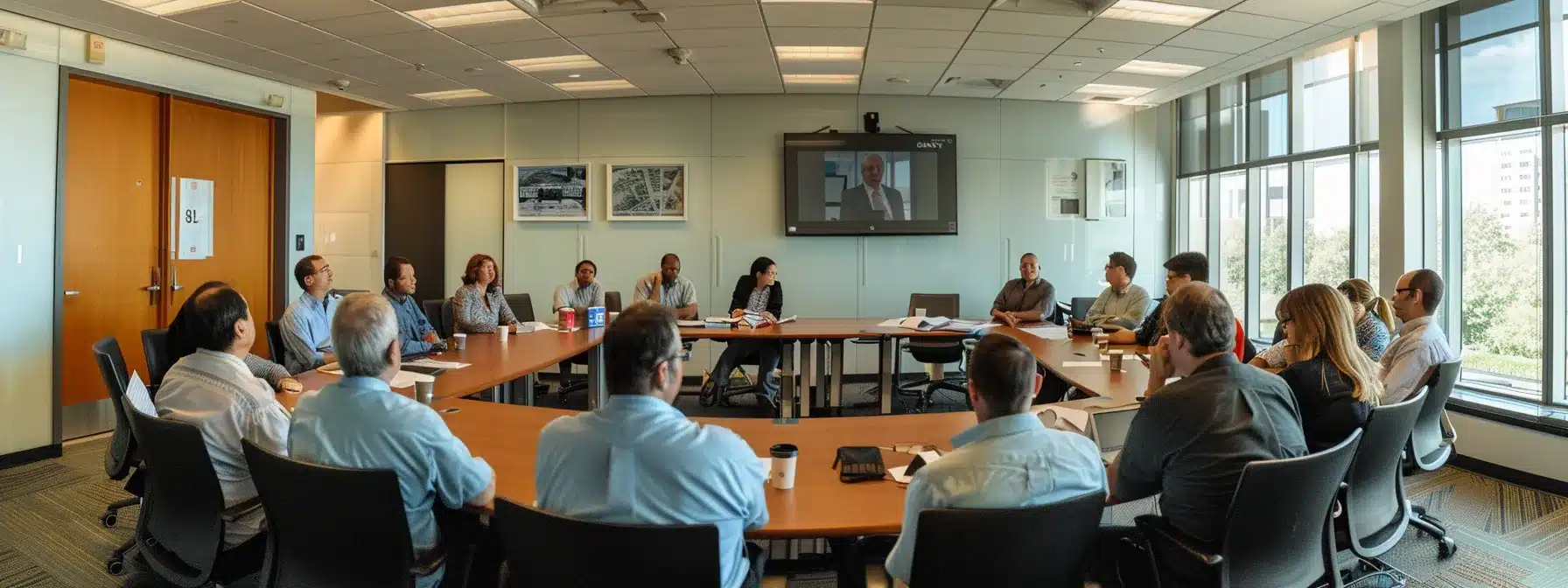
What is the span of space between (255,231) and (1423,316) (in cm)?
781

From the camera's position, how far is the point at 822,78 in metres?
6.95

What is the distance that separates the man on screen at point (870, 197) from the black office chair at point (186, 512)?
A: 19.7 ft

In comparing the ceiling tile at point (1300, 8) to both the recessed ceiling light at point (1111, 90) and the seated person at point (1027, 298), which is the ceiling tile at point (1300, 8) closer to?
the recessed ceiling light at point (1111, 90)

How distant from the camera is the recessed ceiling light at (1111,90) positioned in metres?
7.14

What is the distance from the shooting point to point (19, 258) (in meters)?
4.80

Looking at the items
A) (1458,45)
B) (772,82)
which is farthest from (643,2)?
(1458,45)

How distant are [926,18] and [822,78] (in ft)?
6.39

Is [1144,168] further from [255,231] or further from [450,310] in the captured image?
[255,231]

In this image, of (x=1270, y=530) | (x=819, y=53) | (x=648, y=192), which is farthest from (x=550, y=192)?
(x=1270, y=530)

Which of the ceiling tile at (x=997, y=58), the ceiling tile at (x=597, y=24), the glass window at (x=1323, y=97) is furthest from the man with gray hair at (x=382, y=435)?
the glass window at (x=1323, y=97)

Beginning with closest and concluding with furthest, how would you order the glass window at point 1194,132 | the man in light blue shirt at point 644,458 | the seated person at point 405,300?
the man in light blue shirt at point 644,458 → the seated person at point 405,300 → the glass window at point 1194,132

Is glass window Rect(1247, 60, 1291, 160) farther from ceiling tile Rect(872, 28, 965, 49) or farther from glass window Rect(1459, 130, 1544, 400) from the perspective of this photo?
ceiling tile Rect(872, 28, 965, 49)

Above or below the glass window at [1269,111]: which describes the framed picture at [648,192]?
below

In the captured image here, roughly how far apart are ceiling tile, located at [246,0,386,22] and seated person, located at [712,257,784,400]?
3127 millimetres
